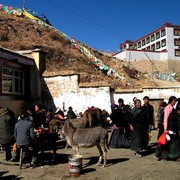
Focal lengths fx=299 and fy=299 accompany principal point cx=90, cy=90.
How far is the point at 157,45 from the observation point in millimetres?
77562

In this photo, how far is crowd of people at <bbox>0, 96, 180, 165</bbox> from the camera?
27.0 feet

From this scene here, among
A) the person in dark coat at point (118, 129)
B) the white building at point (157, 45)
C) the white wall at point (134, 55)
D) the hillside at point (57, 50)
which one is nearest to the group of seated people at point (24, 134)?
the person in dark coat at point (118, 129)

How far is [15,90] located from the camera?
17.8 meters

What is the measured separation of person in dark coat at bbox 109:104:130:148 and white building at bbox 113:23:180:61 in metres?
50.0

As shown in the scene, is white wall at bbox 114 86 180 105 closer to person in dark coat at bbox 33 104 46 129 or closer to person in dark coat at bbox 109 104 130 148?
person in dark coat at bbox 109 104 130 148

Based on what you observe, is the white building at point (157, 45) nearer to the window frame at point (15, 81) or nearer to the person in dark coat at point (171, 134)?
the window frame at point (15, 81)

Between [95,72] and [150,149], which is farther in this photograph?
[95,72]

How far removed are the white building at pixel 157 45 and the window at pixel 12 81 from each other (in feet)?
143

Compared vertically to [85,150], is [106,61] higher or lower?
higher

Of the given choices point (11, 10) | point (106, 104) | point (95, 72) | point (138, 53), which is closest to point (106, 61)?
point (95, 72)

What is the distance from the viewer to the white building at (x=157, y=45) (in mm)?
60719

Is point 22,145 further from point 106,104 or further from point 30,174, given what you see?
point 106,104

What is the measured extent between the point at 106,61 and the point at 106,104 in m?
28.8

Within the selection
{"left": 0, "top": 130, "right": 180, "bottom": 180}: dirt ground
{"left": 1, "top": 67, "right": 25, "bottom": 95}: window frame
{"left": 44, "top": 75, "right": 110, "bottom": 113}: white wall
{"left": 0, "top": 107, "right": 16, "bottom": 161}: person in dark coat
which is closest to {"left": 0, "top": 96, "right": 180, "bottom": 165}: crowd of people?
{"left": 0, "top": 107, "right": 16, "bottom": 161}: person in dark coat
